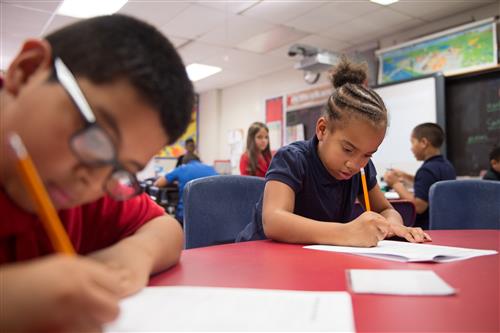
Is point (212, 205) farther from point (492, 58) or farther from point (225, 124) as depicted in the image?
point (225, 124)

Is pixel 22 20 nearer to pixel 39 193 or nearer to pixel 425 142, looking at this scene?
pixel 425 142

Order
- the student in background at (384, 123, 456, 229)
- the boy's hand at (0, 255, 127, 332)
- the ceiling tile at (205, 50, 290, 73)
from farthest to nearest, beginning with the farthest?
the ceiling tile at (205, 50, 290, 73), the student in background at (384, 123, 456, 229), the boy's hand at (0, 255, 127, 332)

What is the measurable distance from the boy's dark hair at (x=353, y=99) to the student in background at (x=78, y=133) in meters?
0.71

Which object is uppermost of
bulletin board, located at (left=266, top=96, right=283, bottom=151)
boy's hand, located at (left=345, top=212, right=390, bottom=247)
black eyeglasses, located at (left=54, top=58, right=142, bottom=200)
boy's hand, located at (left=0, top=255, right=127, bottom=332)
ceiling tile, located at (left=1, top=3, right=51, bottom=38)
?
ceiling tile, located at (left=1, top=3, right=51, bottom=38)

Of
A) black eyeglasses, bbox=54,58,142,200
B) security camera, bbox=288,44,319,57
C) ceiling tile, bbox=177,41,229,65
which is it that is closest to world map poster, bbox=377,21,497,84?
security camera, bbox=288,44,319,57

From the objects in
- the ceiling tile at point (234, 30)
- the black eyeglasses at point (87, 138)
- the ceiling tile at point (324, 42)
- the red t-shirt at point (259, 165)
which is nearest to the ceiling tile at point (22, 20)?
the ceiling tile at point (234, 30)

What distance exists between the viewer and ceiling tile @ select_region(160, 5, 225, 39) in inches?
147

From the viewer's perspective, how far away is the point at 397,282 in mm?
573

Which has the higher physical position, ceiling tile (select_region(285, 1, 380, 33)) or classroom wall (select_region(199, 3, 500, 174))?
ceiling tile (select_region(285, 1, 380, 33))

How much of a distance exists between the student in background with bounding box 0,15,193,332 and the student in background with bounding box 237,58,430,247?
52cm

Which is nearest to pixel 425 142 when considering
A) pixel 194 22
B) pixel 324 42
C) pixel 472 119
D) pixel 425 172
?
pixel 425 172

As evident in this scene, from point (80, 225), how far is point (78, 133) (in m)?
0.27

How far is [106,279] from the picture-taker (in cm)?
35

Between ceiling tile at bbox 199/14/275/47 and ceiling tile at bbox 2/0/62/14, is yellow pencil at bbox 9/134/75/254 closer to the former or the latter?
ceiling tile at bbox 2/0/62/14
